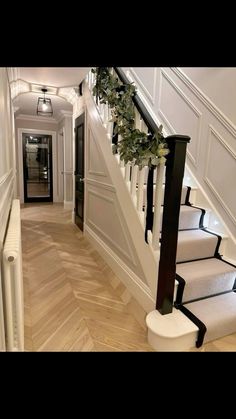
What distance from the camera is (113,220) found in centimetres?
278

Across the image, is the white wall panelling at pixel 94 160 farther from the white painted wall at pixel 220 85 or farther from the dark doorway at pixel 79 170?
the white painted wall at pixel 220 85

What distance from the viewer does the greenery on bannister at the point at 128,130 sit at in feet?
5.35

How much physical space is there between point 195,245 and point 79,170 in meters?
2.75

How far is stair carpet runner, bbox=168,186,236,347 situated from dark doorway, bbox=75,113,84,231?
2.21m

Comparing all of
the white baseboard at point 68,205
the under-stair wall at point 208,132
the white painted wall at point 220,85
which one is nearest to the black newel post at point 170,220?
the under-stair wall at point 208,132

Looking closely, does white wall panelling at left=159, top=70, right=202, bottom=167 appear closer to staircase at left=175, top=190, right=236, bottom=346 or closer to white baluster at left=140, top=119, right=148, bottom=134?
staircase at left=175, top=190, right=236, bottom=346

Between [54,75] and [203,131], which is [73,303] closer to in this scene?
[203,131]

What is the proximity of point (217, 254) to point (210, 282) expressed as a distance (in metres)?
0.43

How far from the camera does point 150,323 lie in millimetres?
1643

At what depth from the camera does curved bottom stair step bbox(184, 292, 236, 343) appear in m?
1.67

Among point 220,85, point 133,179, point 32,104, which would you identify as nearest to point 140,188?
point 133,179

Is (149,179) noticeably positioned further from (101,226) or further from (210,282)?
(101,226)
